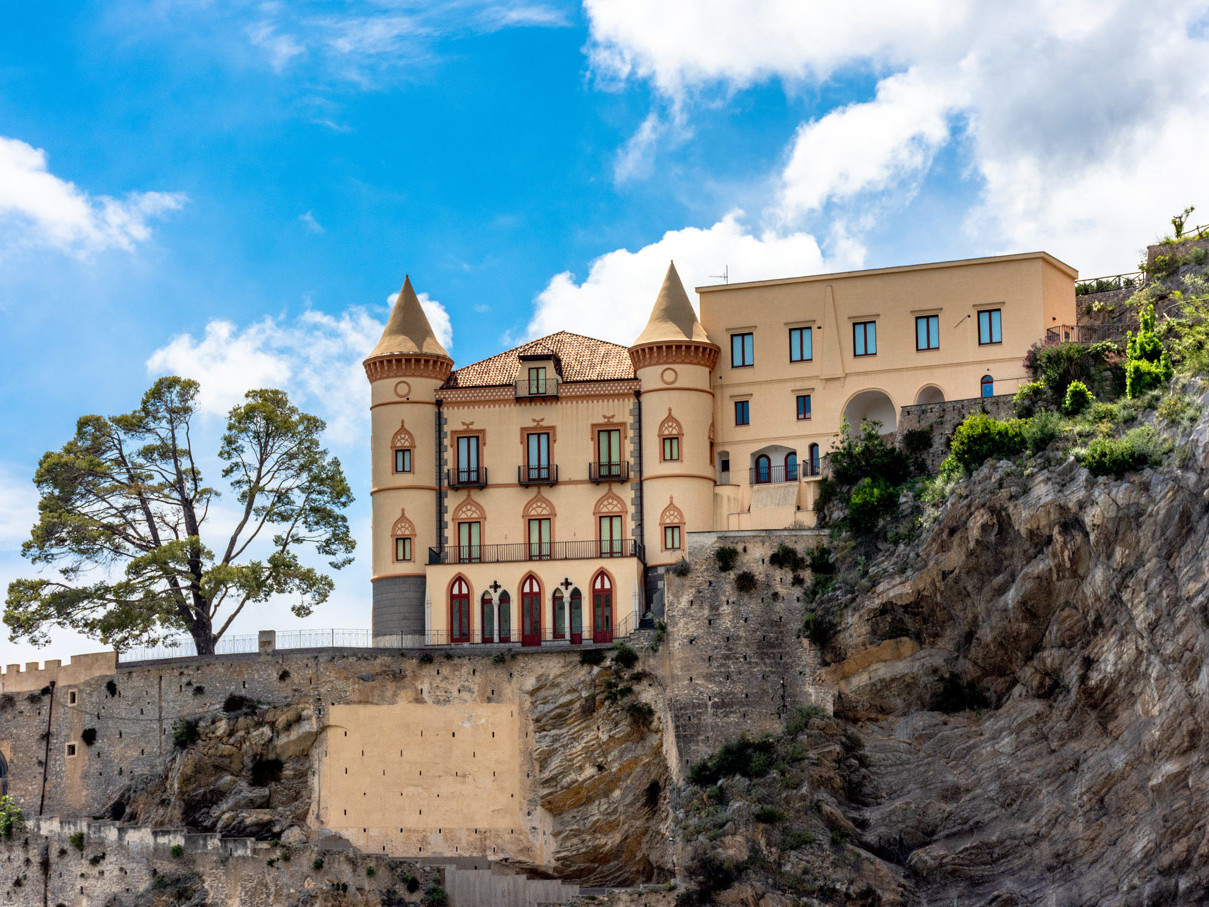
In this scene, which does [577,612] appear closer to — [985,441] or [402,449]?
[402,449]

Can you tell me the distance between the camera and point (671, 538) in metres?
64.6

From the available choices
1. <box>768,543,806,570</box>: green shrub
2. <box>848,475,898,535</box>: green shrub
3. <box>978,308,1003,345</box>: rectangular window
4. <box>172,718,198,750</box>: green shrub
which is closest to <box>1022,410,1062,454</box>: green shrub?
<box>848,475,898,535</box>: green shrub

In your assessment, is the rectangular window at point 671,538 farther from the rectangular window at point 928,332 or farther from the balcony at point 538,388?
the rectangular window at point 928,332

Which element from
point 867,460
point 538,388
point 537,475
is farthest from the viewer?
point 538,388

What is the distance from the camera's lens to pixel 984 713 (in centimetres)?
5316

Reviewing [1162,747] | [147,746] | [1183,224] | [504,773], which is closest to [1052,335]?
[1183,224]

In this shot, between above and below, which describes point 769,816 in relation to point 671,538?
below

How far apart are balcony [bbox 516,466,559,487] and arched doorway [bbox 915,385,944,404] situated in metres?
12.8

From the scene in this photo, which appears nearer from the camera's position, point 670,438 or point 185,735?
point 185,735

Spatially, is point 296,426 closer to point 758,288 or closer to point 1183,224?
point 758,288

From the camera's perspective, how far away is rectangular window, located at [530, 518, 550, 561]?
215 ft

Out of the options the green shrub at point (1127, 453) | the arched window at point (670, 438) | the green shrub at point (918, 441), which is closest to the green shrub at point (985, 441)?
the green shrub at point (918, 441)

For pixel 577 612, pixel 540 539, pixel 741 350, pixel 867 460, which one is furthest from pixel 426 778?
pixel 741 350

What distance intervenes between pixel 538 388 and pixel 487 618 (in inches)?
335
